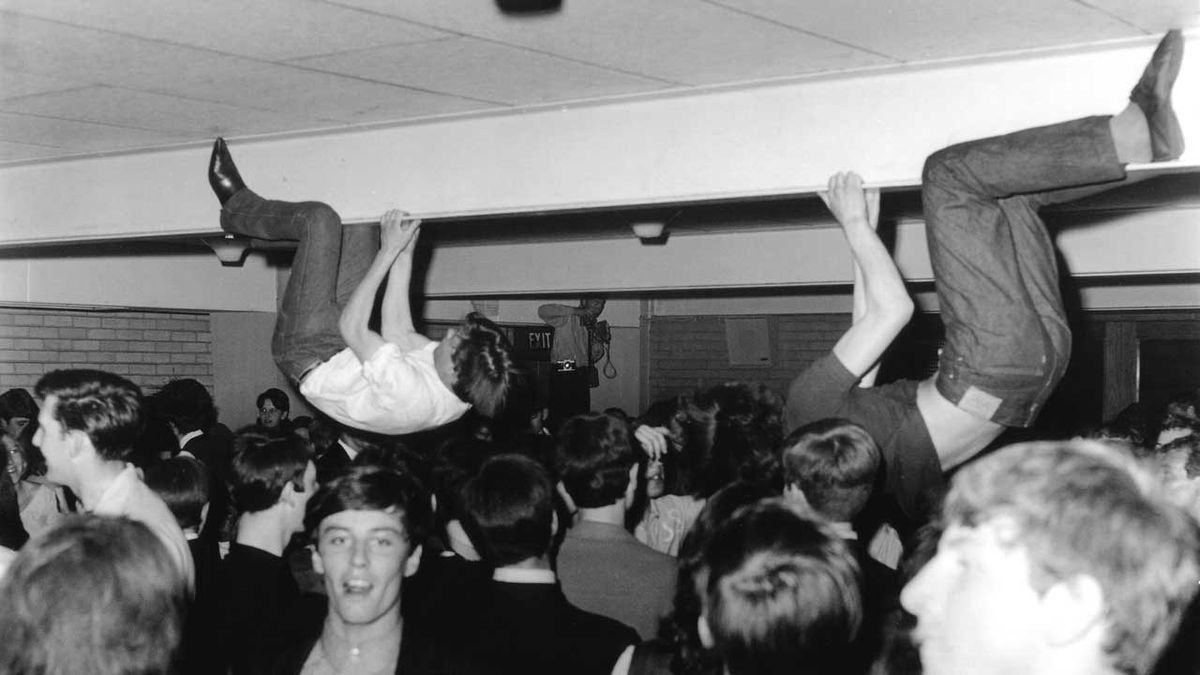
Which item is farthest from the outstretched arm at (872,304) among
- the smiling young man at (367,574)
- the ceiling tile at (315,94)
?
the ceiling tile at (315,94)

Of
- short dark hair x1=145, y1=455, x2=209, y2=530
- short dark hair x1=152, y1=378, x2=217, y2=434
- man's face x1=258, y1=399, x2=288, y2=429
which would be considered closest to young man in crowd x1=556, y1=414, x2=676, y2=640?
short dark hair x1=145, y1=455, x2=209, y2=530

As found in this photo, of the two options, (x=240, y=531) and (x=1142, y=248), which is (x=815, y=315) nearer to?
(x=1142, y=248)

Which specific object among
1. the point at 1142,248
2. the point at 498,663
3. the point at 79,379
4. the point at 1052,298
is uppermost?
the point at 1142,248

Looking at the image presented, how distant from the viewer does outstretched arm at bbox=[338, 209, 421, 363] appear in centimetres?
398

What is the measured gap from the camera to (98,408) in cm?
326

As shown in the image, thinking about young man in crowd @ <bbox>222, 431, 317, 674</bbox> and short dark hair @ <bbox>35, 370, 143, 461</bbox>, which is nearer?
young man in crowd @ <bbox>222, 431, 317, 674</bbox>

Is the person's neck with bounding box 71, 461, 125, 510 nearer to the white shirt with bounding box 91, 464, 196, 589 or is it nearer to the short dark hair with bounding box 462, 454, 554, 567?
the white shirt with bounding box 91, 464, 196, 589

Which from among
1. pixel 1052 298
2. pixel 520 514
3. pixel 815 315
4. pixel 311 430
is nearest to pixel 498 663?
pixel 520 514

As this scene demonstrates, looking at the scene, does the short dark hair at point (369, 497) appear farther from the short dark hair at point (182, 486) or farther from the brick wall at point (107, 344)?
the brick wall at point (107, 344)

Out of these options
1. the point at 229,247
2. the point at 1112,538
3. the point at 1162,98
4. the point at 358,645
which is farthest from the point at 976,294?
the point at 229,247

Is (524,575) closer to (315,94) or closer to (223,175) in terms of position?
(315,94)

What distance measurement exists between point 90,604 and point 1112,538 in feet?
5.14

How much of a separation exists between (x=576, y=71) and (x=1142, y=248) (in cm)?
437

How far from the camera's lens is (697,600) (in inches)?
87.4
